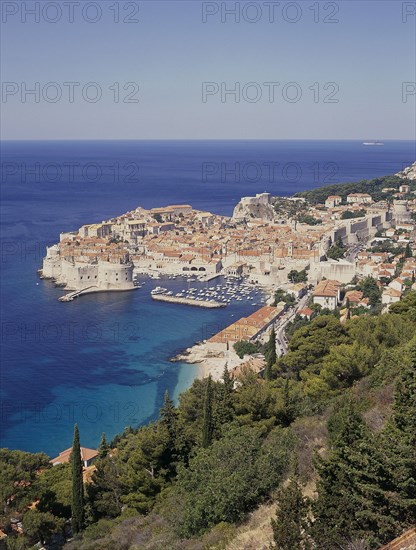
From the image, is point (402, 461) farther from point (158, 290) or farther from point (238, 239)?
point (238, 239)

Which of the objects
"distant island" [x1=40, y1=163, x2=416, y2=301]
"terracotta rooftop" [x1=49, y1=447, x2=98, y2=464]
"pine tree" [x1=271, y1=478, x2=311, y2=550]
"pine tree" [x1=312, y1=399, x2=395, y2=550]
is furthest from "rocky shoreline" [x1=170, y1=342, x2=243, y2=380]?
"pine tree" [x1=271, y1=478, x2=311, y2=550]

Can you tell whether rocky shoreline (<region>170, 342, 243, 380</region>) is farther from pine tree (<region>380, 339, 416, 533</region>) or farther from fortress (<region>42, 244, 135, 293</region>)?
pine tree (<region>380, 339, 416, 533</region>)

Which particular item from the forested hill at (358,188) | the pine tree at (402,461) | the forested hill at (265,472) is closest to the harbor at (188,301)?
the forested hill at (265,472)

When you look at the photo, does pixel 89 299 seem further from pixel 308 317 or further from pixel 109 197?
pixel 109 197

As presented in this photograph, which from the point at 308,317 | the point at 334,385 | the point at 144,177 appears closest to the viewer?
the point at 334,385

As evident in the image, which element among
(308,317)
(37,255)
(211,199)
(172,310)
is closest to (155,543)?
(308,317)

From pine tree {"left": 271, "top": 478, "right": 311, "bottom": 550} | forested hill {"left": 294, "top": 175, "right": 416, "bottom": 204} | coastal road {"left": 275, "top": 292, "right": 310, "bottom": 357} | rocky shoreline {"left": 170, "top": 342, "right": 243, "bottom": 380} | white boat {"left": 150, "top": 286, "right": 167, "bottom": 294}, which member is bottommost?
rocky shoreline {"left": 170, "top": 342, "right": 243, "bottom": 380}

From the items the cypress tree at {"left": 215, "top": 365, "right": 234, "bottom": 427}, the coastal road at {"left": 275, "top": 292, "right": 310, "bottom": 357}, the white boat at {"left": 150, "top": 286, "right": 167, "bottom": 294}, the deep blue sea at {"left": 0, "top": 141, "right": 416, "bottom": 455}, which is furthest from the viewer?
the white boat at {"left": 150, "top": 286, "right": 167, "bottom": 294}
